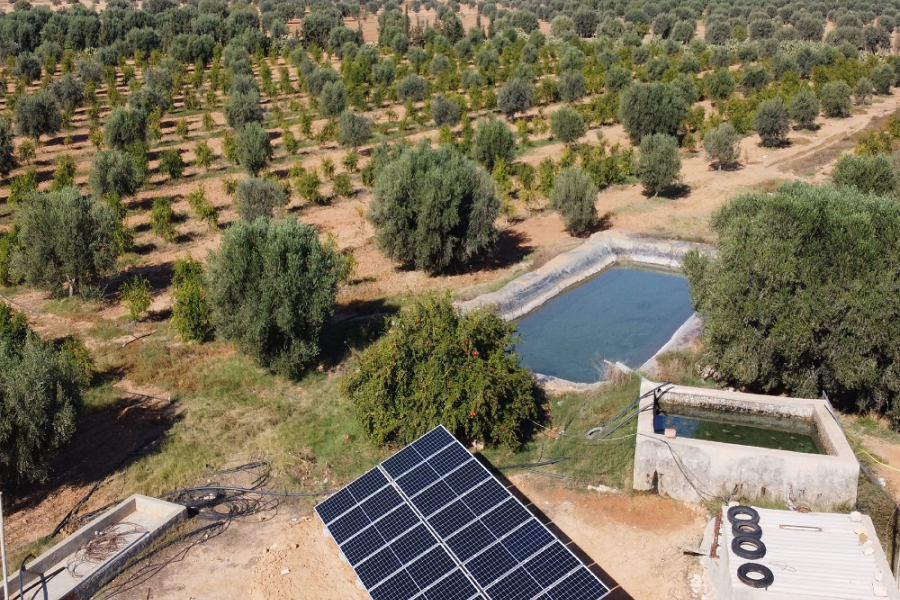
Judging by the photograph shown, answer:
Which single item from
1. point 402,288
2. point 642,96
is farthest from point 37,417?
point 642,96

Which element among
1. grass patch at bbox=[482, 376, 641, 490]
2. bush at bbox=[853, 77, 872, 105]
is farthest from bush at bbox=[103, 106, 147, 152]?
bush at bbox=[853, 77, 872, 105]

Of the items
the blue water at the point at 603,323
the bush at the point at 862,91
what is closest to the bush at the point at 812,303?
the blue water at the point at 603,323

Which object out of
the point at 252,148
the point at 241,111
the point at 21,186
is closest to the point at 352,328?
the point at 252,148

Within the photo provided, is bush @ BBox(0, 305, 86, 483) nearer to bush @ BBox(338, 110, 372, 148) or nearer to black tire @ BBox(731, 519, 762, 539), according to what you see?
black tire @ BBox(731, 519, 762, 539)

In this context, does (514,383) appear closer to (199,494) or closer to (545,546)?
(545,546)

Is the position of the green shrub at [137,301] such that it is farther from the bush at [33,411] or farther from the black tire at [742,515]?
the black tire at [742,515]

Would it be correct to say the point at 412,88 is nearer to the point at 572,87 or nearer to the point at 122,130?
the point at 572,87
